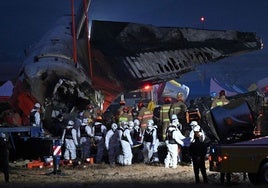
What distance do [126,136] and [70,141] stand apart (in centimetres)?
218

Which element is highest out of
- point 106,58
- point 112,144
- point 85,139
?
point 106,58

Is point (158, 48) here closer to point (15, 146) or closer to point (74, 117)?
point (74, 117)

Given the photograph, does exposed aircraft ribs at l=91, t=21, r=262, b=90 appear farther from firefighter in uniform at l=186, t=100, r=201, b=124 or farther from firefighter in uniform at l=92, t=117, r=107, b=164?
firefighter in uniform at l=186, t=100, r=201, b=124

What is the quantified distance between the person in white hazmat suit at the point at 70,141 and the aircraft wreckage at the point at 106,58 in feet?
5.64

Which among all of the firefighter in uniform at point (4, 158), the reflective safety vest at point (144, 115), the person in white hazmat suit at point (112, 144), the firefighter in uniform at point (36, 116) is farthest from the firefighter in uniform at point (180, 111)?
the firefighter in uniform at point (4, 158)

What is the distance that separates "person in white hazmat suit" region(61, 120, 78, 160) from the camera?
18.0m

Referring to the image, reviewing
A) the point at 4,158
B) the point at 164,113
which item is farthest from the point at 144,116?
the point at 4,158

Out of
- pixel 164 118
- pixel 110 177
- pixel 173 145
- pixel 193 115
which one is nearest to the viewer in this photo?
pixel 110 177

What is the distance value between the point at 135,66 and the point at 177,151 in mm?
6532

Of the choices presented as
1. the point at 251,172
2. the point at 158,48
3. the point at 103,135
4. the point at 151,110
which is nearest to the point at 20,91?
the point at 103,135

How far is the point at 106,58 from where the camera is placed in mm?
21922

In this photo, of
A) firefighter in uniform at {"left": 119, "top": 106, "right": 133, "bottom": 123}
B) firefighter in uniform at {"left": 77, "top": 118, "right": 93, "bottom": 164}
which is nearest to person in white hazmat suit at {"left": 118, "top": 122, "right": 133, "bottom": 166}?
firefighter in uniform at {"left": 77, "top": 118, "right": 93, "bottom": 164}

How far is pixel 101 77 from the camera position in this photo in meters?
22.0

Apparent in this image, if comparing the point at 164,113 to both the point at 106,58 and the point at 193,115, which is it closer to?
the point at 193,115
